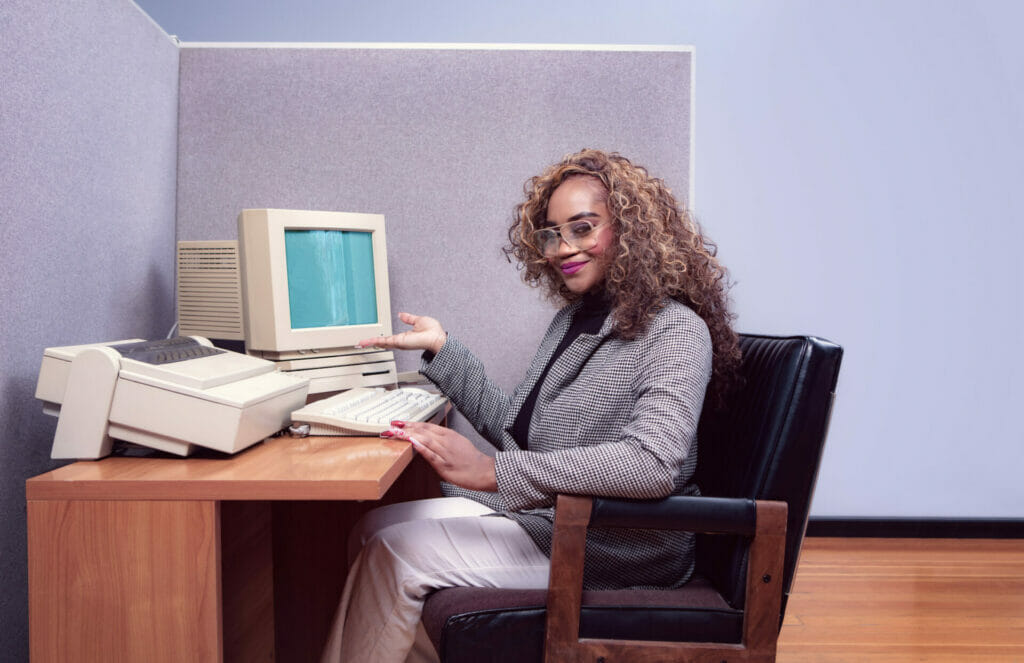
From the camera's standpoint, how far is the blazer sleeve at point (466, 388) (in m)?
1.51

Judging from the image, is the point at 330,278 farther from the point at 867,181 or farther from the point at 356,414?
the point at 867,181

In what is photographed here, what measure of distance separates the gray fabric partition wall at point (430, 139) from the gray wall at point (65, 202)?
0.57 ft

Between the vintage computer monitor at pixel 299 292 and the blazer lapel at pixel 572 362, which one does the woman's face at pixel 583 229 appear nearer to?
the blazer lapel at pixel 572 362

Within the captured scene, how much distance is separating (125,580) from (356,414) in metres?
0.41

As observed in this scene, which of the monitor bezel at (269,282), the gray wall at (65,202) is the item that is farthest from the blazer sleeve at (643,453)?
the gray wall at (65,202)

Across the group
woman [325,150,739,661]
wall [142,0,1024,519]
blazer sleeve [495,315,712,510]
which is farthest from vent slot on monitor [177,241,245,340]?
A: wall [142,0,1024,519]

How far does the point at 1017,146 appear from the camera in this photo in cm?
265

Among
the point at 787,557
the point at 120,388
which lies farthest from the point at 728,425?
the point at 120,388

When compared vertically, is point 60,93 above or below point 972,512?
above

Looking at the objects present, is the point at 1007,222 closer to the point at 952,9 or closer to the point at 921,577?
the point at 952,9

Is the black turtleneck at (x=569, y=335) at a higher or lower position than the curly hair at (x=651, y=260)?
lower

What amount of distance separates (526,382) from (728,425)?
40 centimetres

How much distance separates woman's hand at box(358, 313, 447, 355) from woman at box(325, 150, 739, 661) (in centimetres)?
22

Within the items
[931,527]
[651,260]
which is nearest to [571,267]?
[651,260]
